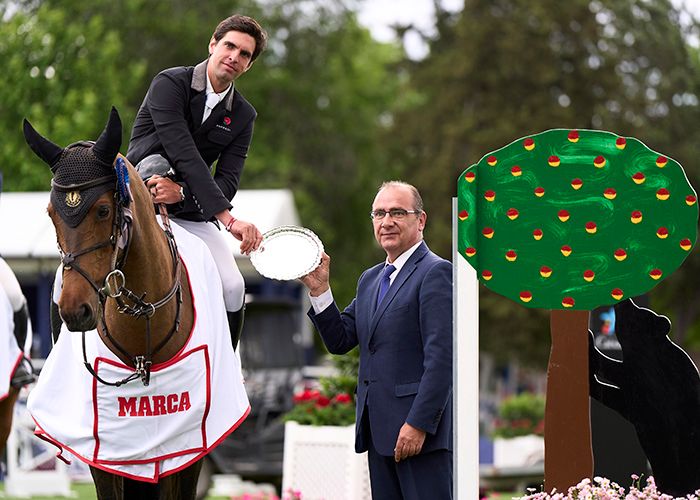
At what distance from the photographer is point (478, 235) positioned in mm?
5941

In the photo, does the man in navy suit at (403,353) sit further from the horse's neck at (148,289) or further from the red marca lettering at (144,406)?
the red marca lettering at (144,406)

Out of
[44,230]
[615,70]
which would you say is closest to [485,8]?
[615,70]

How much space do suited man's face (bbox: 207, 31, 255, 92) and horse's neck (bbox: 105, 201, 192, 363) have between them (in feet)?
3.05

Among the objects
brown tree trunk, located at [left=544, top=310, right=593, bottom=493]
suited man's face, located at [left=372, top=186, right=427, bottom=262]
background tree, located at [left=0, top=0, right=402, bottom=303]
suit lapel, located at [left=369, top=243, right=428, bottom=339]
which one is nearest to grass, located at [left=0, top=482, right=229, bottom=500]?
suit lapel, located at [left=369, top=243, right=428, bottom=339]

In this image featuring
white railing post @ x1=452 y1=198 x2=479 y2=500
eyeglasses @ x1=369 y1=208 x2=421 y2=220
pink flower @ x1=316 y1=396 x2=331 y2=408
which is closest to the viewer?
white railing post @ x1=452 y1=198 x2=479 y2=500

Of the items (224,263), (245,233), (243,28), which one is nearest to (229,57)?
(243,28)

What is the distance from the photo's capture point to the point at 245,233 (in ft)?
20.0

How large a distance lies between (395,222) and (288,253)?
66cm

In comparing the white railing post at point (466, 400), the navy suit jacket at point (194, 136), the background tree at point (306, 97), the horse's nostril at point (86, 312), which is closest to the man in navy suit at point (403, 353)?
the navy suit jacket at point (194, 136)

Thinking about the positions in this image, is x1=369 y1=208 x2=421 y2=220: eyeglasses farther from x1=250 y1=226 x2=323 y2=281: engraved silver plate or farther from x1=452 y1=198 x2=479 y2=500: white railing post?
x1=452 y1=198 x2=479 y2=500: white railing post

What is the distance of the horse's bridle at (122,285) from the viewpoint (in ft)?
16.7

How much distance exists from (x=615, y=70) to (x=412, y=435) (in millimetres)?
30121

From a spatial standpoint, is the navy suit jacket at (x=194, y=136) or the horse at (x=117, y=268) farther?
the navy suit jacket at (x=194, y=136)

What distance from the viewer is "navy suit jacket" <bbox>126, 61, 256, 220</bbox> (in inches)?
242
